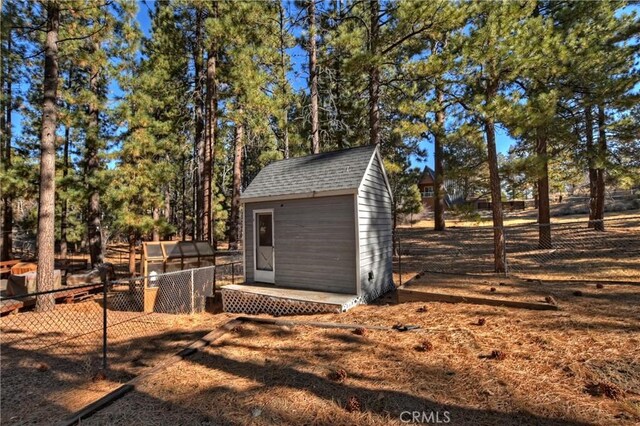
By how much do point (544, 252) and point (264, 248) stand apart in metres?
10.1

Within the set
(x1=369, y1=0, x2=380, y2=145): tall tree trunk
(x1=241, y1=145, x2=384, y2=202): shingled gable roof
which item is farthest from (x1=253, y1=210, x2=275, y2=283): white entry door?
(x1=369, y1=0, x2=380, y2=145): tall tree trunk

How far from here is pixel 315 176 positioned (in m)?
8.25

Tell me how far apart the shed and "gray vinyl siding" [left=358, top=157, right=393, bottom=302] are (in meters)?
0.02

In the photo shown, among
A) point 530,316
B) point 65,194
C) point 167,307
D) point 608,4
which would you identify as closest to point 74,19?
point 65,194

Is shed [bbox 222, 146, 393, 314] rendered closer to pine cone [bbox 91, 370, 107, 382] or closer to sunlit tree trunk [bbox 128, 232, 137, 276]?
pine cone [bbox 91, 370, 107, 382]

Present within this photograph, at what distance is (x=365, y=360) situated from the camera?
405 cm

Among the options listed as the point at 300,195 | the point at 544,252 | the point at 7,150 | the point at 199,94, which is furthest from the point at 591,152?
the point at 7,150

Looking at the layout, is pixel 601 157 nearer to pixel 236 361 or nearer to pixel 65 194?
pixel 236 361

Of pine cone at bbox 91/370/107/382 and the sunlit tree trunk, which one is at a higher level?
the sunlit tree trunk

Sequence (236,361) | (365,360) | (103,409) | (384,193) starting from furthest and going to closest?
1. (384,193)
2. (236,361)
3. (365,360)
4. (103,409)

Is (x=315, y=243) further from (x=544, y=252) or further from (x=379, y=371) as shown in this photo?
(x=544, y=252)

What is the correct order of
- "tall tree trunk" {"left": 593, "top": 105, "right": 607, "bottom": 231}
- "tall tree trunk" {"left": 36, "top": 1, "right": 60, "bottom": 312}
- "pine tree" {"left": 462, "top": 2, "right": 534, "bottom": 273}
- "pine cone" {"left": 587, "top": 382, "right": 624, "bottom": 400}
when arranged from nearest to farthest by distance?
"pine cone" {"left": 587, "top": 382, "right": 624, "bottom": 400} → "pine tree" {"left": 462, "top": 2, "right": 534, "bottom": 273} → "tall tree trunk" {"left": 36, "top": 1, "right": 60, "bottom": 312} → "tall tree trunk" {"left": 593, "top": 105, "right": 607, "bottom": 231}

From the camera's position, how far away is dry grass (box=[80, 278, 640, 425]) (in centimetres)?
289

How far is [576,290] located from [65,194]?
14967mm
